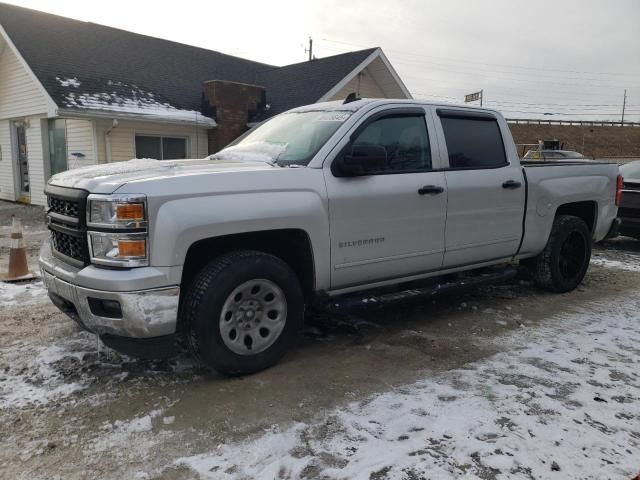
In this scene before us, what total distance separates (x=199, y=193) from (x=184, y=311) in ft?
2.59

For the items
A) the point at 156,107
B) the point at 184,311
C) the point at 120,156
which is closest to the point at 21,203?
the point at 120,156

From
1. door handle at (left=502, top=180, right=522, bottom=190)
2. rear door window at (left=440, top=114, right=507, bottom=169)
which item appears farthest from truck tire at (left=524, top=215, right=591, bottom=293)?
rear door window at (left=440, top=114, right=507, bottom=169)

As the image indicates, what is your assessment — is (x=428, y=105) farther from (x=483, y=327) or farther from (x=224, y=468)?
(x=224, y=468)

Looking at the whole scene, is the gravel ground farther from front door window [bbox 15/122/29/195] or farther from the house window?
front door window [bbox 15/122/29/195]

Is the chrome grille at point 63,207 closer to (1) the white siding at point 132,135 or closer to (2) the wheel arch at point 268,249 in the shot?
(2) the wheel arch at point 268,249

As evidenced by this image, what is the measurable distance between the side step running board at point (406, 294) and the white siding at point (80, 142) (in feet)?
36.1

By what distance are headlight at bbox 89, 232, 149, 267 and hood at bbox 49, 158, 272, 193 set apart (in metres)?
0.29

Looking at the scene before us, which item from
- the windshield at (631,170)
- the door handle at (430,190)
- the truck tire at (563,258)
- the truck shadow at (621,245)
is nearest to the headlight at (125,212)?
the door handle at (430,190)

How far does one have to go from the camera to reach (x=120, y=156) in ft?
46.1

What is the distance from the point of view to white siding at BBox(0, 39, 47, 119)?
14.5 meters

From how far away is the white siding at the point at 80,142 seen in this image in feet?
44.1

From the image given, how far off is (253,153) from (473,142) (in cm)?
214

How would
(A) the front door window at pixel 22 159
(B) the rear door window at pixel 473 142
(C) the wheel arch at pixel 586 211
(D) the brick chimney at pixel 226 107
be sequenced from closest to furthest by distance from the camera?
(B) the rear door window at pixel 473 142 → (C) the wheel arch at pixel 586 211 → (D) the brick chimney at pixel 226 107 → (A) the front door window at pixel 22 159

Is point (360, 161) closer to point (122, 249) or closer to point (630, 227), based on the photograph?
point (122, 249)
